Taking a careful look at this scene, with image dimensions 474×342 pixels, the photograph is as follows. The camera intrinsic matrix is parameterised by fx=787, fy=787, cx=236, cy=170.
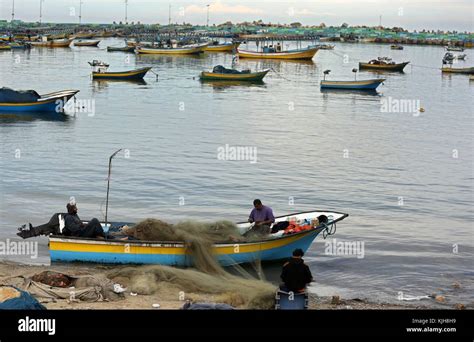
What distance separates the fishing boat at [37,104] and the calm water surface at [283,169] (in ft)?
2.00

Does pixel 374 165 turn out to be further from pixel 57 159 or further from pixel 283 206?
pixel 57 159

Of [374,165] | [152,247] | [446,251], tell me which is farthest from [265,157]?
[152,247]

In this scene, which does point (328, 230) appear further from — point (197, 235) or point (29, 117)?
point (29, 117)

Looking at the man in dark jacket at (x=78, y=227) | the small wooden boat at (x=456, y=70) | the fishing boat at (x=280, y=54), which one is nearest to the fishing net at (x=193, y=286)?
the man in dark jacket at (x=78, y=227)

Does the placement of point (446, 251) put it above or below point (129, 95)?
below

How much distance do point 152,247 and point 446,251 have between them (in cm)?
895

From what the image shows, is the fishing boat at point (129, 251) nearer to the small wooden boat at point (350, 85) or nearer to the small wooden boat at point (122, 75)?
the small wooden boat at point (350, 85)

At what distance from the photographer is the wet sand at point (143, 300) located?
46.4 feet

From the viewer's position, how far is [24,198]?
2538cm

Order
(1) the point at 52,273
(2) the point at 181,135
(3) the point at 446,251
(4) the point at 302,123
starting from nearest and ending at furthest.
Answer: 1. (1) the point at 52,273
2. (3) the point at 446,251
3. (2) the point at 181,135
4. (4) the point at 302,123

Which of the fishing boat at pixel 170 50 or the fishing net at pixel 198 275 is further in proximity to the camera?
the fishing boat at pixel 170 50

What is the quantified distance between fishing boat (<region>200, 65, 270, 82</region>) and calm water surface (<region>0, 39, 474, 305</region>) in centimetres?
629
